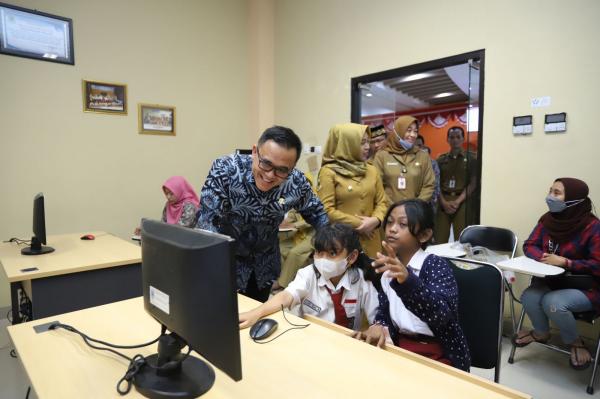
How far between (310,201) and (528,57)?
222 centimetres

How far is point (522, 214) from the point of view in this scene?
9.71ft

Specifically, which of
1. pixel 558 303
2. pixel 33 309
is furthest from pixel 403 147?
pixel 33 309

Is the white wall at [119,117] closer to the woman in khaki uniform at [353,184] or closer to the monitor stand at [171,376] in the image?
the woman in khaki uniform at [353,184]

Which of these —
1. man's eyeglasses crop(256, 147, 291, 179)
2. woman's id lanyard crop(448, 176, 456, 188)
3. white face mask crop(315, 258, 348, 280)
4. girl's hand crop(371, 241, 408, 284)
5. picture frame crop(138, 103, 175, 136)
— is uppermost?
picture frame crop(138, 103, 175, 136)

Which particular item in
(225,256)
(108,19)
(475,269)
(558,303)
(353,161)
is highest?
(108,19)

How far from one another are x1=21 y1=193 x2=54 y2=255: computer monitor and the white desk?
45.4 inches

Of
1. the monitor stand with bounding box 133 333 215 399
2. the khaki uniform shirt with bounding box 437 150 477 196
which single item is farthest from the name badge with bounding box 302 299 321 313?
the khaki uniform shirt with bounding box 437 150 477 196

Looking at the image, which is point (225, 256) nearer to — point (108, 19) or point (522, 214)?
point (522, 214)

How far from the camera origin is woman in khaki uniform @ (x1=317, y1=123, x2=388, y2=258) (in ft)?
8.58

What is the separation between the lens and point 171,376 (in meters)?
0.95

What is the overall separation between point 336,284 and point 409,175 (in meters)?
1.86

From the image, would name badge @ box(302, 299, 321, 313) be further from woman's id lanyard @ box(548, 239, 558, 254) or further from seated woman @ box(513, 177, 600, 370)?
woman's id lanyard @ box(548, 239, 558, 254)

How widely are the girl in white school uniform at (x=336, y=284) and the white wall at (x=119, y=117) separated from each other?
9.79 ft

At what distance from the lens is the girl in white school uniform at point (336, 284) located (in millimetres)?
1579
